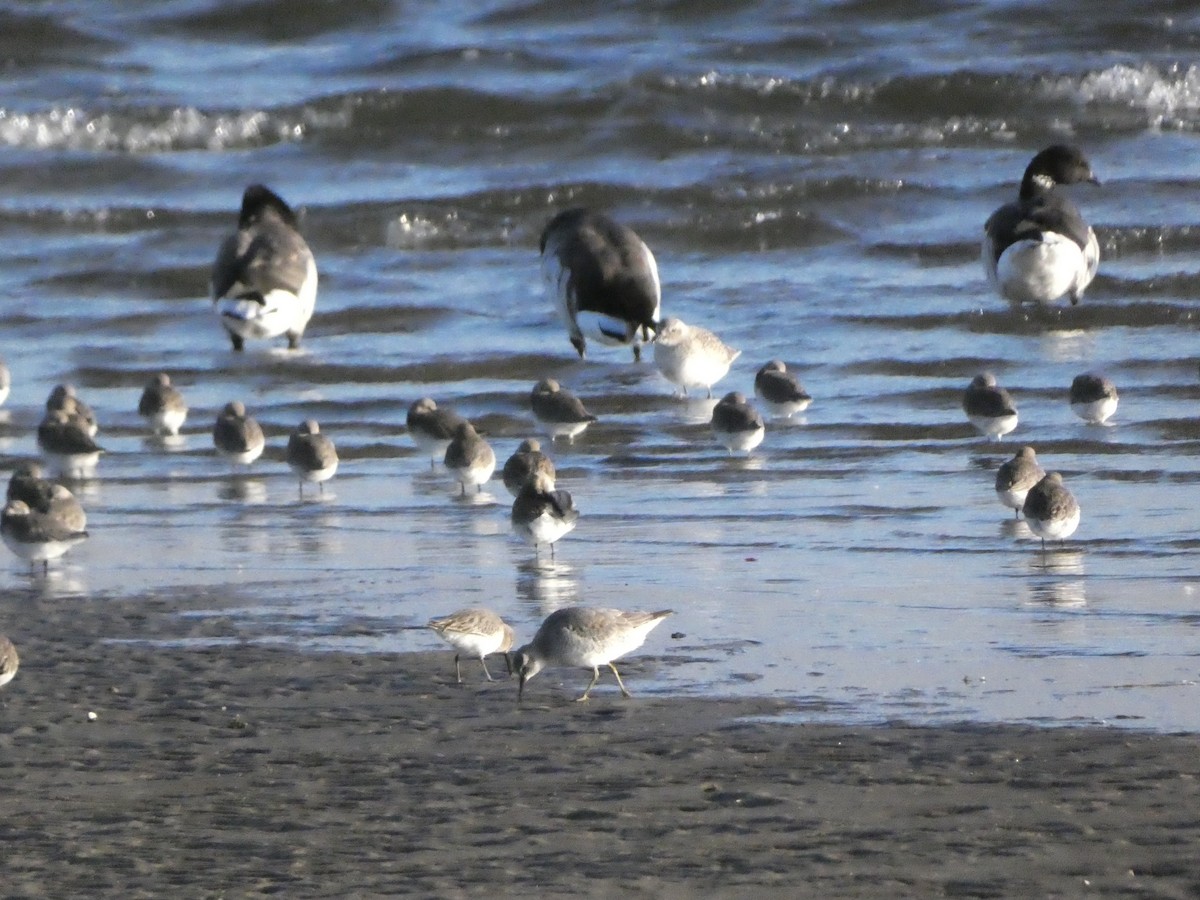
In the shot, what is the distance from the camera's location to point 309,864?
5441 mm

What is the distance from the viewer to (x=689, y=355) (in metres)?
13.8

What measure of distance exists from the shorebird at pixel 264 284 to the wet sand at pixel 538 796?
29.3 ft

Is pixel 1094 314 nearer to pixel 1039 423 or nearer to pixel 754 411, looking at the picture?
pixel 1039 423

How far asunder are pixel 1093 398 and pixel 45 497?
5.35 m

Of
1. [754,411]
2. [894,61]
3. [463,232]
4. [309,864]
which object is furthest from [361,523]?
[894,61]

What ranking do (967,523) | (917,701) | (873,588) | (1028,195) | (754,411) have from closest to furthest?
(917,701) < (873,588) < (967,523) < (754,411) < (1028,195)

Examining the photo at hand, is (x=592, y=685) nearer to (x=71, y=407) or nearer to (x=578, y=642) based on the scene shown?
(x=578, y=642)

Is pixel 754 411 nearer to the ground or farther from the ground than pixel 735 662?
farther from the ground

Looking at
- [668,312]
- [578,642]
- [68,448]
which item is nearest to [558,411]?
[68,448]

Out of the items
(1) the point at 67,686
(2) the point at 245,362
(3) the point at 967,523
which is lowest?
(1) the point at 67,686

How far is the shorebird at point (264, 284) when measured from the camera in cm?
1614

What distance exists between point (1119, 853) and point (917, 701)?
58.4 inches

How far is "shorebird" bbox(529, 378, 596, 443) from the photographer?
41.1 feet

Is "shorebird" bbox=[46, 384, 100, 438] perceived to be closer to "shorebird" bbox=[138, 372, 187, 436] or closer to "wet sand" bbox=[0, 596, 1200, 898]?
"shorebird" bbox=[138, 372, 187, 436]
